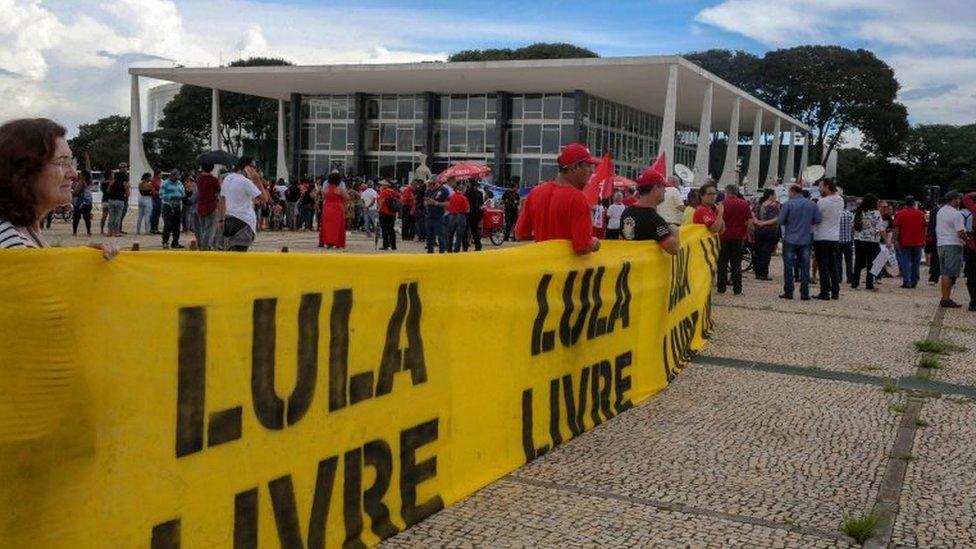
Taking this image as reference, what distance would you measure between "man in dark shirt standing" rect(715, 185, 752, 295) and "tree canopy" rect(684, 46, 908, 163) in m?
68.8

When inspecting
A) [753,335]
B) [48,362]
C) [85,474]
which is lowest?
[753,335]

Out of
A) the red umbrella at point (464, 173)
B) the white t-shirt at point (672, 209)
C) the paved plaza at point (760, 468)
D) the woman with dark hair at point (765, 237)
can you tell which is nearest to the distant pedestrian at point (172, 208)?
the red umbrella at point (464, 173)

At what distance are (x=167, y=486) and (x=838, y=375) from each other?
6.29 metres

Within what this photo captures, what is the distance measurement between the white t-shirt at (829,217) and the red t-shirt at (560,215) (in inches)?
355

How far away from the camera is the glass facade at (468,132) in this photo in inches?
1897

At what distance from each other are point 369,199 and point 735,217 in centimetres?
1496

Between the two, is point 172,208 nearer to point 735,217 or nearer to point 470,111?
point 735,217

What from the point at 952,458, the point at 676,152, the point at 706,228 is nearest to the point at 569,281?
the point at 952,458

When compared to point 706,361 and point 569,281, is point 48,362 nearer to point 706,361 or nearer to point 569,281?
point 569,281

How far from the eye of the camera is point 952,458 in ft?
Answer: 16.9

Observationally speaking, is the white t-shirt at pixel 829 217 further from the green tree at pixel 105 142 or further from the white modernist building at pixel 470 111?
the green tree at pixel 105 142

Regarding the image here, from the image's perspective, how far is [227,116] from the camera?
77.8 metres

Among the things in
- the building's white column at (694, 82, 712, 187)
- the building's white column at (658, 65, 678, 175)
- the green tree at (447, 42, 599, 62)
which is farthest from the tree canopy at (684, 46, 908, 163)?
the building's white column at (658, 65, 678, 175)

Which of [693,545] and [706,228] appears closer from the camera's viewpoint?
[693,545]
